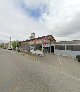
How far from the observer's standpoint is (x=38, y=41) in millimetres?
89938

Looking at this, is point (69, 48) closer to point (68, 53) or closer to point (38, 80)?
point (68, 53)

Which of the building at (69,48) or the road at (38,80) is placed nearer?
the road at (38,80)

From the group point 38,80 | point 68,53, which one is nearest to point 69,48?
point 68,53

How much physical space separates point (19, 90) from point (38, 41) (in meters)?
81.8

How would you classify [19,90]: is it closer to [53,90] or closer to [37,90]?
[37,90]

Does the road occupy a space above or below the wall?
Result: below

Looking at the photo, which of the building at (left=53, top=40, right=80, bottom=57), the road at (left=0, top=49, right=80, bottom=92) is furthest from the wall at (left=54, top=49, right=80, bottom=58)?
the road at (left=0, top=49, right=80, bottom=92)

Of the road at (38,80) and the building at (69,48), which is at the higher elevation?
the building at (69,48)

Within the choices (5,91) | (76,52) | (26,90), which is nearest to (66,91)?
(26,90)

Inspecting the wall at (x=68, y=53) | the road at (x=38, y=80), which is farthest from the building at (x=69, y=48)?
the road at (x=38, y=80)

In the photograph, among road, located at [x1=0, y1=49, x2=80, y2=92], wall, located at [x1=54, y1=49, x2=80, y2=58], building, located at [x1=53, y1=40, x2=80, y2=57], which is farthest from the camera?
building, located at [x1=53, y1=40, x2=80, y2=57]

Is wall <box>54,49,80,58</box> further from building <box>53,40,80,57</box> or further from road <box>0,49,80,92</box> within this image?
road <box>0,49,80,92</box>

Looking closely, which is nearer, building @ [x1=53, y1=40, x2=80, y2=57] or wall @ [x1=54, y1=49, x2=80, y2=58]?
wall @ [x1=54, y1=49, x2=80, y2=58]

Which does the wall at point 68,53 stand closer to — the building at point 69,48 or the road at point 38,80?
the building at point 69,48
